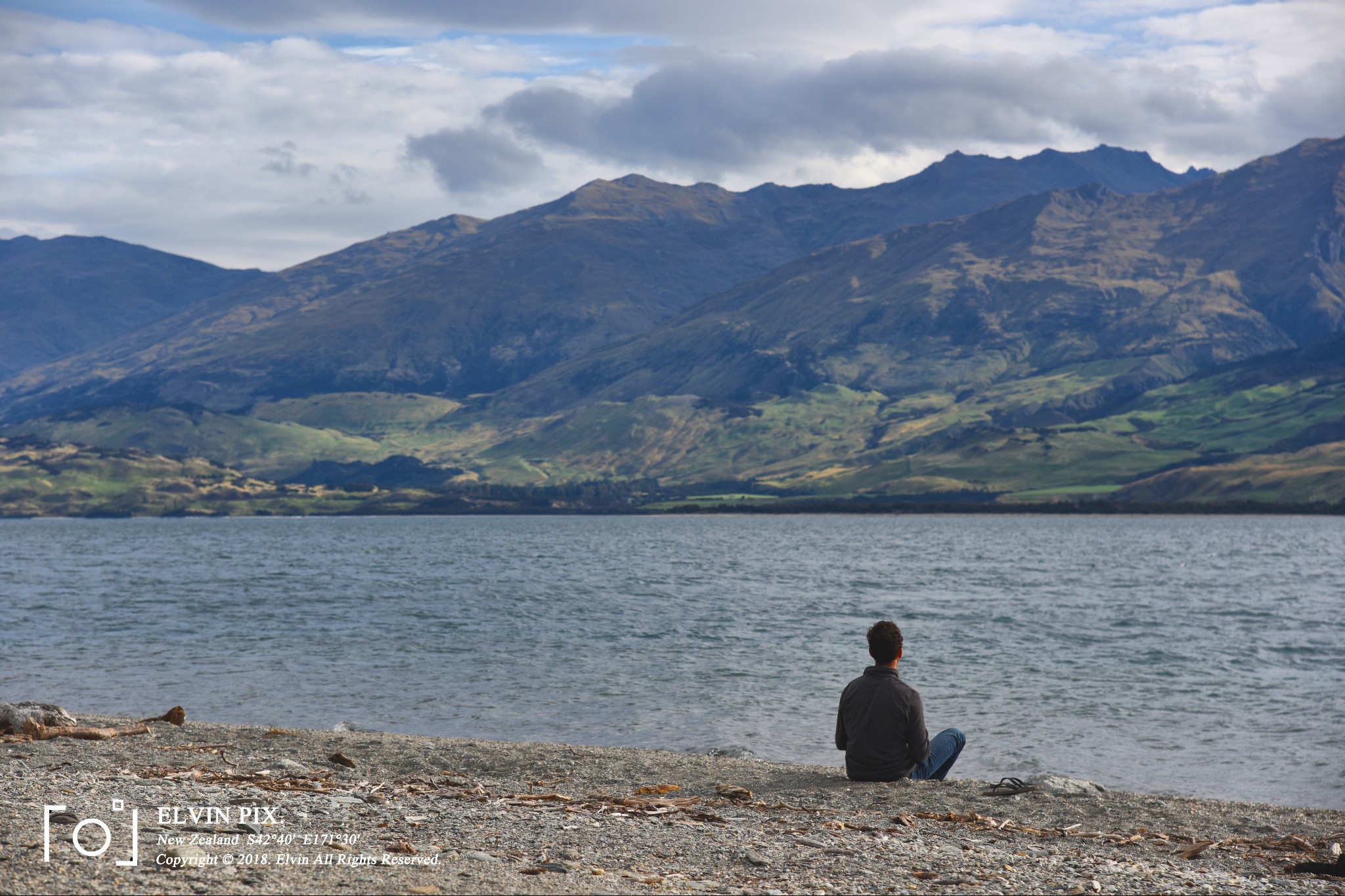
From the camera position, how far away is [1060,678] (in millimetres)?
46969

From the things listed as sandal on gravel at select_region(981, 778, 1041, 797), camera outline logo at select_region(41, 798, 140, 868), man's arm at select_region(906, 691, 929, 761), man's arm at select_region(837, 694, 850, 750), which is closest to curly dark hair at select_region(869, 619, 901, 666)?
man's arm at select_region(906, 691, 929, 761)

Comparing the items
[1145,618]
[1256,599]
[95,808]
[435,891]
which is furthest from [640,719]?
[1256,599]

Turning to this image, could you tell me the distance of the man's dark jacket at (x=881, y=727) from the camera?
1980 centimetres

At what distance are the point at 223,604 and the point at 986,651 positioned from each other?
58085mm

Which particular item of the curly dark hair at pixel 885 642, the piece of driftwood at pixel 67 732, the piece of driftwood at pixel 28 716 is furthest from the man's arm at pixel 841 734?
the piece of driftwood at pixel 28 716

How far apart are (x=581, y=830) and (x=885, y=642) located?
256 inches

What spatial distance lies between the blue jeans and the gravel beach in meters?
0.29

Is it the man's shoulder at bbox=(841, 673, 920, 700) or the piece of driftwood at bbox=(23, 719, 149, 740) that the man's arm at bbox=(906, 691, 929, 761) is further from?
the piece of driftwood at bbox=(23, 719, 149, 740)

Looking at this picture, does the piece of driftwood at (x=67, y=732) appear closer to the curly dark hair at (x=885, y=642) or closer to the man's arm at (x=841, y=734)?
the man's arm at (x=841, y=734)

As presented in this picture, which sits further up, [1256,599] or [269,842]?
[269,842]

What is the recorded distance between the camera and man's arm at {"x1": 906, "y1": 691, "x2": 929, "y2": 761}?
20.0 meters

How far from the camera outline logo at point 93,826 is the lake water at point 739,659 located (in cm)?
2002

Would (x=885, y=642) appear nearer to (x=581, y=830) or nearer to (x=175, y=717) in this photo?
(x=581, y=830)

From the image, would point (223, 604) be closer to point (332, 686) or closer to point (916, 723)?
point (332, 686)
